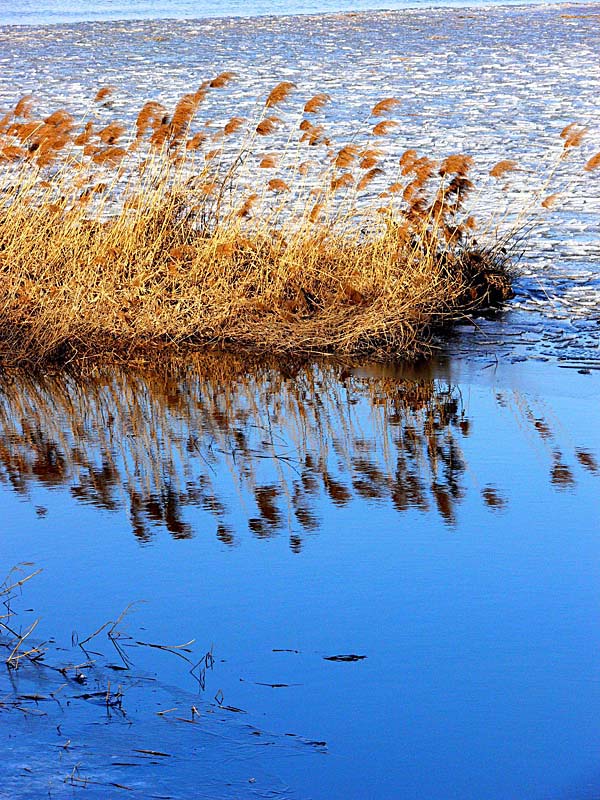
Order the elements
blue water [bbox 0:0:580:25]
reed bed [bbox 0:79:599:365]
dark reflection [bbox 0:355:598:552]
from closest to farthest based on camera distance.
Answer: dark reflection [bbox 0:355:598:552] → reed bed [bbox 0:79:599:365] → blue water [bbox 0:0:580:25]

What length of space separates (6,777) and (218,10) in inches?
1894

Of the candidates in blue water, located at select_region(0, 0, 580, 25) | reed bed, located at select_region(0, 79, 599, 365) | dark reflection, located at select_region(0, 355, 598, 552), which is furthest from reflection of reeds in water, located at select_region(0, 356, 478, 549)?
blue water, located at select_region(0, 0, 580, 25)

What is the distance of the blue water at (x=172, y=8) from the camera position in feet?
149

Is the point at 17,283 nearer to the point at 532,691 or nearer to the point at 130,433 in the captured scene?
the point at 130,433

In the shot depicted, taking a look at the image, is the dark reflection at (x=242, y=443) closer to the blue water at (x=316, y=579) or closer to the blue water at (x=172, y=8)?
the blue water at (x=316, y=579)

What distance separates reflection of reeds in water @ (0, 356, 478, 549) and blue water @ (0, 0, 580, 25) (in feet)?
120

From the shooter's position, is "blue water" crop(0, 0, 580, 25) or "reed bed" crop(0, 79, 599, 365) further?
"blue water" crop(0, 0, 580, 25)

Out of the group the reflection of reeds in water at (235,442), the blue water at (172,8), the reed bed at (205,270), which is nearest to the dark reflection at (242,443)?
the reflection of reeds in water at (235,442)

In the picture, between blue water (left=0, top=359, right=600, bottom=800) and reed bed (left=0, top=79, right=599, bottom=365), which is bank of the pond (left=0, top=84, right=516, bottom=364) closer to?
reed bed (left=0, top=79, right=599, bottom=365)

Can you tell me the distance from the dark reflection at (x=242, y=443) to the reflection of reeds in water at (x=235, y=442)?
1cm

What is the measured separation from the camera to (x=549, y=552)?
18.5 feet

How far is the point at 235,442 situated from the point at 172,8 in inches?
1804

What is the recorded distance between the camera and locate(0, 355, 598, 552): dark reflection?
20.9ft

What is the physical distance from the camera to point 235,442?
739 centimetres
